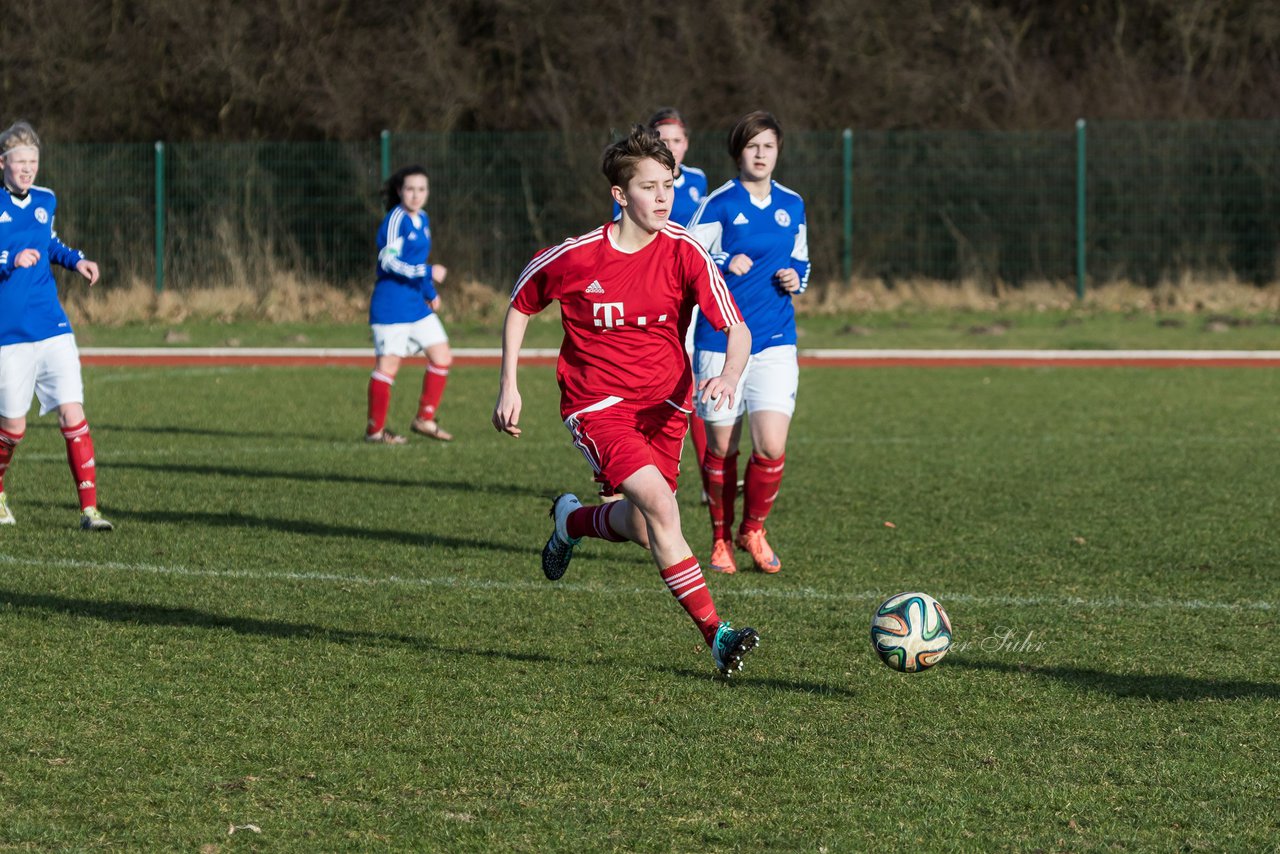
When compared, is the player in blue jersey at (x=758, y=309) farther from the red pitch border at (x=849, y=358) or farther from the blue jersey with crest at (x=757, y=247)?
the red pitch border at (x=849, y=358)

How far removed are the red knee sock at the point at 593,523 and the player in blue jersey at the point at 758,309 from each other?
4.74 feet

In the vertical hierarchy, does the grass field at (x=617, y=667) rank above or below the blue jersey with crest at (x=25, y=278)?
below

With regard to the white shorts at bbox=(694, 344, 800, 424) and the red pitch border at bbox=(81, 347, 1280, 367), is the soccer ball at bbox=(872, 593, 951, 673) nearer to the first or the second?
the white shorts at bbox=(694, 344, 800, 424)

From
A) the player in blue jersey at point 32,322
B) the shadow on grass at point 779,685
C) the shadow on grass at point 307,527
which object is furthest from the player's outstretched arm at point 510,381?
the player in blue jersey at point 32,322

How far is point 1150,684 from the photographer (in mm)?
5699

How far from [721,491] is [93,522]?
10.9 ft

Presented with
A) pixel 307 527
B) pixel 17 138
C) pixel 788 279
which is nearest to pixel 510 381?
pixel 788 279

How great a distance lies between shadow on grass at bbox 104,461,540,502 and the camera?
33.5 feet

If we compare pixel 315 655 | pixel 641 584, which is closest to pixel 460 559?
pixel 641 584

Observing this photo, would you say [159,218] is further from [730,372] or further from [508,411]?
[730,372]

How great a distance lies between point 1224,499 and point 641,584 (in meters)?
3.98

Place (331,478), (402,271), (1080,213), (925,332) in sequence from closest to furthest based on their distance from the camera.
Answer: (331,478) < (402,271) < (925,332) < (1080,213)

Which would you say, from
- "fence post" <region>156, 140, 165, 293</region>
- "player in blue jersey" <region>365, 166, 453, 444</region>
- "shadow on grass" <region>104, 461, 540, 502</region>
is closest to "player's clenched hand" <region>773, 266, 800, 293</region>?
"shadow on grass" <region>104, 461, 540, 502</region>

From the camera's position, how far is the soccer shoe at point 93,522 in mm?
8680
